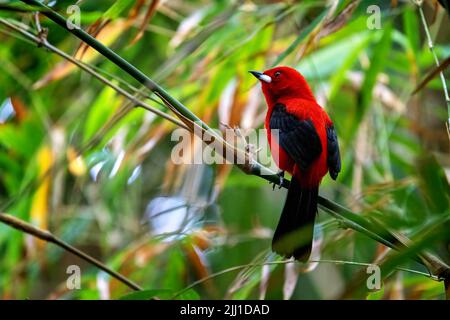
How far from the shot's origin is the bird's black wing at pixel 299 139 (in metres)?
2.29

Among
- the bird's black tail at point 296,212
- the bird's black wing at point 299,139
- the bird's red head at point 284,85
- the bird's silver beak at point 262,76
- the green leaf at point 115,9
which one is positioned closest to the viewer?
the green leaf at point 115,9

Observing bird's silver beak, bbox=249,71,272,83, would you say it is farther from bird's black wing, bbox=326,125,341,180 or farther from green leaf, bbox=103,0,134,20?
green leaf, bbox=103,0,134,20

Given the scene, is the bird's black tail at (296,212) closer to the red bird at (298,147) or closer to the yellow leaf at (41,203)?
the red bird at (298,147)

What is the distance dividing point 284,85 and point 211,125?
1.08 meters

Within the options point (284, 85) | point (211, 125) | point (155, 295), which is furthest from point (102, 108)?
point (155, 295)

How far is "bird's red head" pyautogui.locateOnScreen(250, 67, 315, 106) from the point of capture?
2.74m

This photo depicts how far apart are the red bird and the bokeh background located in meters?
0.10

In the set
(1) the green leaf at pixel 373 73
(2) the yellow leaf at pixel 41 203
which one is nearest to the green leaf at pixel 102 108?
(2) the yellow leaf at pixel 41 203

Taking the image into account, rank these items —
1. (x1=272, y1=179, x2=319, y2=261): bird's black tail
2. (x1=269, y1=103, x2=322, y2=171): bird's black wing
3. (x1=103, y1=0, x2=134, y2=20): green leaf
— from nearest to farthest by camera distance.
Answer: (x1=103, y1=0, x2=134, y2=20): green leaf < (x1=272, y1=179, x2=319, y2=261): bird's black tail < (x1=269, y1=103, x2=322, y2=171): bird's black wing

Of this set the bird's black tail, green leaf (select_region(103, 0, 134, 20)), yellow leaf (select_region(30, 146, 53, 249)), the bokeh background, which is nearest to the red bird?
the bird's black tail

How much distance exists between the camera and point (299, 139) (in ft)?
7.71

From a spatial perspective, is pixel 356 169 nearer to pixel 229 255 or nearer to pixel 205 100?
pixel 205 100

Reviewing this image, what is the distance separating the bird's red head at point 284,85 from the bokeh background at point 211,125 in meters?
0.09
